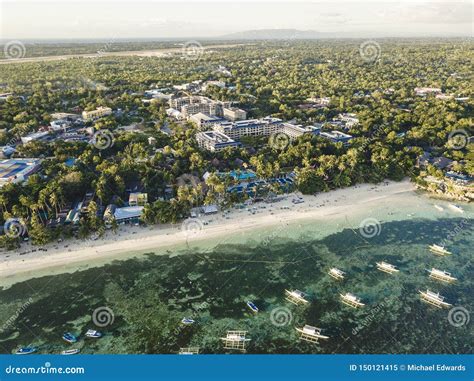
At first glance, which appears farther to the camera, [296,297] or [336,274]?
[336,274]

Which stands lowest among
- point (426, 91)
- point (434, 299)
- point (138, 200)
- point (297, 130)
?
point (434, 299)

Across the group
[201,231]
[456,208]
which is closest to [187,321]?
[201,231]

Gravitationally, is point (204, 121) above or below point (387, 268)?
above

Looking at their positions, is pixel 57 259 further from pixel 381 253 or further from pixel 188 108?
pixel 188 108

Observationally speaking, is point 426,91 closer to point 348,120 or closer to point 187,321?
point 348,120

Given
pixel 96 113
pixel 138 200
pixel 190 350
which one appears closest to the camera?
pixel 190 350

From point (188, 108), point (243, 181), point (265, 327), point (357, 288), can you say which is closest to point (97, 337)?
point (265, 327)
